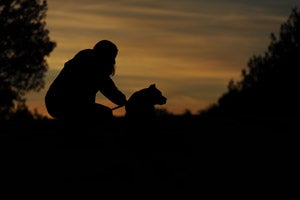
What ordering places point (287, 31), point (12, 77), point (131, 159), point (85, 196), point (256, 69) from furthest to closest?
point (256, 69)
point (287, 31)
point (12, 77)
point (131, 159)
point (85, 196)

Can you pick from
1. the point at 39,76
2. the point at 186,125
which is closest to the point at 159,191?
the point at 186,125

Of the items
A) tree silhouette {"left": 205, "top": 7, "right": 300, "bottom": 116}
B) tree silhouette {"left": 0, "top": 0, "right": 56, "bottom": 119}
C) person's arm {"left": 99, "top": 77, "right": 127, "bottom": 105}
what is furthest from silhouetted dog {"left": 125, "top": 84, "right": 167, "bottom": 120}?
tree silhouette {"left": 205, "top": 7, "right": 300, "bottom": 116}

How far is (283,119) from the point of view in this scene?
74.6 feet

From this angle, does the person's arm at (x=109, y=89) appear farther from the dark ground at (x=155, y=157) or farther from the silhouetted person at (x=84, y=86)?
the dark ground at (x=155, y=157)

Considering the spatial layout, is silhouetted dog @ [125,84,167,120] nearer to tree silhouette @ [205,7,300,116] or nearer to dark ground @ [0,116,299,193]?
dark ground @ [0,116,299,193]

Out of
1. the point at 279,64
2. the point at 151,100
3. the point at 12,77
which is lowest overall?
the point at 151,100

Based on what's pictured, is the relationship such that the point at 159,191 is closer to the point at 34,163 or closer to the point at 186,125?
the point at 34,163

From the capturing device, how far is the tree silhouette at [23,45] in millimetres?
50062

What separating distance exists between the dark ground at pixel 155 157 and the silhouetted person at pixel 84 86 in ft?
1.53

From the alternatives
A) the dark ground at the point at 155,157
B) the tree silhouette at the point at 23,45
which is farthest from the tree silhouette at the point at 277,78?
the dark ground at the point at 155,157

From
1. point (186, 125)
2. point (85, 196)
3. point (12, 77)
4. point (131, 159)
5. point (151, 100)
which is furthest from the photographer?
point (12, 77)

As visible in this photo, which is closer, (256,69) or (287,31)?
(287,31)

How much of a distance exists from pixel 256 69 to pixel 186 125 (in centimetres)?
6425

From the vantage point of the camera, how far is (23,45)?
50.5 m
